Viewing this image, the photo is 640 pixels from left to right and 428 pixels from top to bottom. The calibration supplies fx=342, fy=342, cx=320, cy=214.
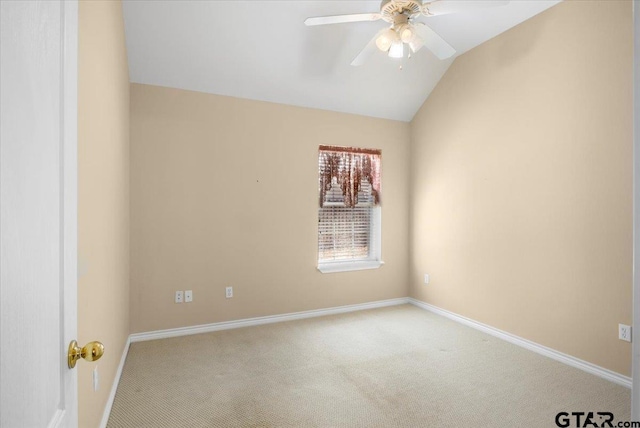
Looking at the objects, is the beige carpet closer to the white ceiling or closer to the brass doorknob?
the brass doorknob

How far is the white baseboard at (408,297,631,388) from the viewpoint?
258cm

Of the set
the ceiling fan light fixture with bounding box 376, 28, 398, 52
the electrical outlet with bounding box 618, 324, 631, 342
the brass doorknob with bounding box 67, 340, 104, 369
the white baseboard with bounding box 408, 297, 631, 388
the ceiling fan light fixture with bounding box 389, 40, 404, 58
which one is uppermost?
the ceiling fan light fixture with bounding box 376, 28, 398, 52

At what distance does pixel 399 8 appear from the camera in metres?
2.14

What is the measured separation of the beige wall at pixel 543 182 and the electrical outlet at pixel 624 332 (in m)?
0.04

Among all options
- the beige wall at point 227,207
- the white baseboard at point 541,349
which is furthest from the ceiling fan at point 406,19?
the white baseboard at point 541,349

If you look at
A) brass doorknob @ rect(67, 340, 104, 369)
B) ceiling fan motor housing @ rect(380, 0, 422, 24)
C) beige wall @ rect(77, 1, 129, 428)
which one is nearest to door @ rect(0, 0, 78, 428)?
brass doorknob @ rect(67, 340, 104, 369)

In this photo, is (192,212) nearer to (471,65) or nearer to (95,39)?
(95,39)

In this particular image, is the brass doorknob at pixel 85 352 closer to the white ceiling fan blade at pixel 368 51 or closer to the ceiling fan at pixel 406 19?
the ceiling fan at pixel 406 19

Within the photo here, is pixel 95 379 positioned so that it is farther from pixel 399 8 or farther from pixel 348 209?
pixel 348 209

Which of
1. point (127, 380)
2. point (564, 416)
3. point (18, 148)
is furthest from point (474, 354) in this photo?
point (18, 148)

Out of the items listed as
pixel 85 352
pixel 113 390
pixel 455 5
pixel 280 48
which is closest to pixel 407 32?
pixel 455 5

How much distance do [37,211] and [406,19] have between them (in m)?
2.30

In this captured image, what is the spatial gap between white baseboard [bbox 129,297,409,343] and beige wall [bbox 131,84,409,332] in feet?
0.18

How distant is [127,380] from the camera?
8.37 ft
